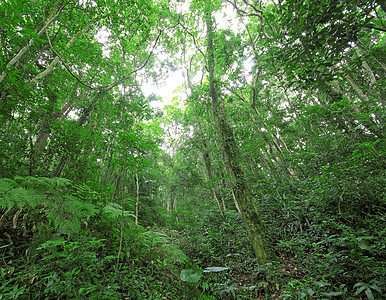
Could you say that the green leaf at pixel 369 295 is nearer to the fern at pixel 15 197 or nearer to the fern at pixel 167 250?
the fern at pixel 167 250

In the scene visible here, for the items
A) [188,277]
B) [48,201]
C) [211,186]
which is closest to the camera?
[188,277]

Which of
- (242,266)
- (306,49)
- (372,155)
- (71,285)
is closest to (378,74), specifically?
(372,155)

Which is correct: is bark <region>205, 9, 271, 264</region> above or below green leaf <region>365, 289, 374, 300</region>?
above

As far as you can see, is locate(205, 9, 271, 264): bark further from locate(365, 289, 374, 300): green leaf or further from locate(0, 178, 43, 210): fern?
locate(0, 178, 43, 210): fern

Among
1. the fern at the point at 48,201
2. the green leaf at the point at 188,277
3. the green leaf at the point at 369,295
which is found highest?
the fern at the point at 48,201

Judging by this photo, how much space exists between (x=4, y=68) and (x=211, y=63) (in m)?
4.98

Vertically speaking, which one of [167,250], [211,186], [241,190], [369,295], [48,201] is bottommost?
[369,295]

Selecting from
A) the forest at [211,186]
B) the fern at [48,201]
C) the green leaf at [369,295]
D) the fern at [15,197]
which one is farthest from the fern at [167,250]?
the green leaf at [369,295]

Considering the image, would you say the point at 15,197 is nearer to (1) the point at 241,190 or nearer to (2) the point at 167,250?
(2) the point at 167,250

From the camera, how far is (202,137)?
8.28 m

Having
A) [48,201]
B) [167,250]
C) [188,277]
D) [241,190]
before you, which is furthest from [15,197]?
[241,190]

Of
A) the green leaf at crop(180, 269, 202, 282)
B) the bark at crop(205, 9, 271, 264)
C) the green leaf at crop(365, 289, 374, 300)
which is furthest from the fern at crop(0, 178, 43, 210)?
the green leaf at crop(365, 289, 374, 300)

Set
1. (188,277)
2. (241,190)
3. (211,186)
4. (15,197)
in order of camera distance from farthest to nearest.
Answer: (211,186), (241,190), (15,197), (188,277)

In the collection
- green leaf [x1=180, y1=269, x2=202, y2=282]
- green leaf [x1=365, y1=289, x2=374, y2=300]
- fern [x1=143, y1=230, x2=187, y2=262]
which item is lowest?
green leaf [x1=365, y1=289, x2=374, y2=300]
